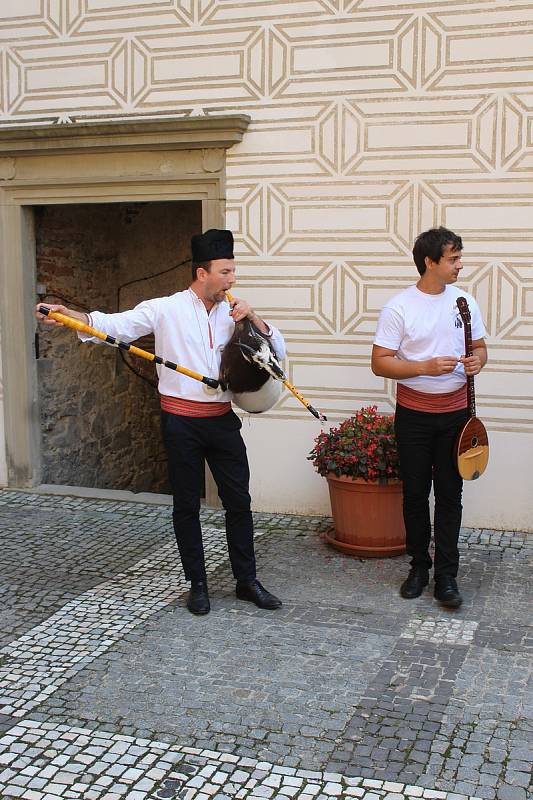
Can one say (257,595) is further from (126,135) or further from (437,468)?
(126,135)

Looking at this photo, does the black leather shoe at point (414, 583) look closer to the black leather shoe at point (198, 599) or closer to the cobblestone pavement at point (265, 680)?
the cobblestone pavement at point (265, 680)

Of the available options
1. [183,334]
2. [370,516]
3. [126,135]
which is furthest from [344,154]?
[370,516]

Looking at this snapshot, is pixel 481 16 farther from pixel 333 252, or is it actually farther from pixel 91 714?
pixel 91 714

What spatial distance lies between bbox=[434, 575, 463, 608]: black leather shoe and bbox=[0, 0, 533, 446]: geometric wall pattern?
1.55 m

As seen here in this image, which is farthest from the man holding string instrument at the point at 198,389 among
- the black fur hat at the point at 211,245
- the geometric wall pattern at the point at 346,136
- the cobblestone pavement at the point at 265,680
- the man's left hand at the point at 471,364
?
the geometric wall pattern at the point at 346,136

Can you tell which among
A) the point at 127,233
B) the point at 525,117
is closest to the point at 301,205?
the point at 525,117

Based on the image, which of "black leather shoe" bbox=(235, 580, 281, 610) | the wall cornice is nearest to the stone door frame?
the wall cornice

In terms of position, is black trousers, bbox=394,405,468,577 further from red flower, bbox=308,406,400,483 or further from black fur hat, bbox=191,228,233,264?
black fur hat, bbox=191,228,233,264

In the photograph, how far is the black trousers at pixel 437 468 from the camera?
469cm

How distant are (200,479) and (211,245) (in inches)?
45.4

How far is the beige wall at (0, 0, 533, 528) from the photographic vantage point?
584 centimetres

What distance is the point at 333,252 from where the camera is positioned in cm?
623

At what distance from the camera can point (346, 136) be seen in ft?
A: 20.1

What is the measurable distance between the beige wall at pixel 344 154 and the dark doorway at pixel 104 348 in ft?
4.48
